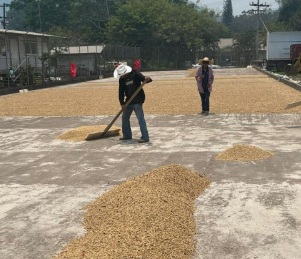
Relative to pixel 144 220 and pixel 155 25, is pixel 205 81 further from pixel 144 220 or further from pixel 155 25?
pixel 155 25

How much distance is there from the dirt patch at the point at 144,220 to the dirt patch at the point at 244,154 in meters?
1.28

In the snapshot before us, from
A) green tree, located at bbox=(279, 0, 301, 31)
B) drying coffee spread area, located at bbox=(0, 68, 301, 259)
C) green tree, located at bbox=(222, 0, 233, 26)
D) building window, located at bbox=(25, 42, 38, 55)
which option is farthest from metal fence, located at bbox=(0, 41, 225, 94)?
green tree, located at bbox=(222, 0, 233, 26)

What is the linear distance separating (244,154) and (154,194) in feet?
7.90

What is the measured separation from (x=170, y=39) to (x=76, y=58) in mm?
20856

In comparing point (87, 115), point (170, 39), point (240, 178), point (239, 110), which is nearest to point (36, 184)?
point (240, 178)

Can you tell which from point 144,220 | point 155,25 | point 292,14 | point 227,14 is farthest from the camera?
point 227,14

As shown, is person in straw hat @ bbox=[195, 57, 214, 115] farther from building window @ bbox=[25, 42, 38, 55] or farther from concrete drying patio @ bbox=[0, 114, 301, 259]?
building window @ bbox=[25, 42, 38, 55]

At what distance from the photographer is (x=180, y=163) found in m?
5.99

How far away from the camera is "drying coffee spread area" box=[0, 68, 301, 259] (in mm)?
3320

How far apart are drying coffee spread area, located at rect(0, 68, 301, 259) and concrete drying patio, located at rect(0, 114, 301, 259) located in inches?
0.5

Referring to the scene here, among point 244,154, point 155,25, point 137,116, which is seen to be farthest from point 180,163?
point 155,25

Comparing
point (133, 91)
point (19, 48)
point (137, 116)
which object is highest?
point (19, 48)

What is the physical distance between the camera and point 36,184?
5.20 metres

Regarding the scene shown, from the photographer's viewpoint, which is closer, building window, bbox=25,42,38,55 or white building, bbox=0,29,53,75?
white building, bbox=0,29,53,75
